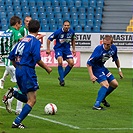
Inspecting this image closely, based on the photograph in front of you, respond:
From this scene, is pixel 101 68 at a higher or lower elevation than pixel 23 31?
lower

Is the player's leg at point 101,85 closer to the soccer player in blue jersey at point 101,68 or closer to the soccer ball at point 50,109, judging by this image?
the soccer player in blue jersey at point 101,68

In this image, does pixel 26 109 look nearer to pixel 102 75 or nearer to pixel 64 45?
pixel 102 75

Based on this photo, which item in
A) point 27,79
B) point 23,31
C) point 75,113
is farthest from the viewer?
point 23,31

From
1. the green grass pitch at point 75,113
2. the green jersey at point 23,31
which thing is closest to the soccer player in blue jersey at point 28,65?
the green grass pitch at point 75,113

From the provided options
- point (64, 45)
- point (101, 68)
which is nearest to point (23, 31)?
point (101, 68)

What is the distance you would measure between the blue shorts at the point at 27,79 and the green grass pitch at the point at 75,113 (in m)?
0.66

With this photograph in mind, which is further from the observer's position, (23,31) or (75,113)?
(23,31)

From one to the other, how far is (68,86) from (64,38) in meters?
1.78

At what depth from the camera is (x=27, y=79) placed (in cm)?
981

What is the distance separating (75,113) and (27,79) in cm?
248

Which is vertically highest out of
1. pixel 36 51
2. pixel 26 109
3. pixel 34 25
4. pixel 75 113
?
pixel 34 25

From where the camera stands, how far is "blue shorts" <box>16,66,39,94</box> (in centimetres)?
979

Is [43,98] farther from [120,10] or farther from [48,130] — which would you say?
[120,10]

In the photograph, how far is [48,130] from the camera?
31.9ft
